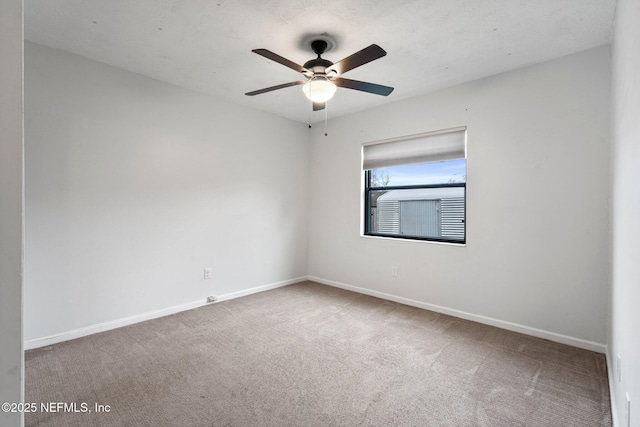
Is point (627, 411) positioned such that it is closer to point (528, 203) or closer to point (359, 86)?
point (528, 203)

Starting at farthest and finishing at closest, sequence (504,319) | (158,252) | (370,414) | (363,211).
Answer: (363,211) < (158,252) < (504,319) < (370,414)

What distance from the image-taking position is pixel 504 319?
9.75ft

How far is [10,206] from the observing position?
2.92 ft

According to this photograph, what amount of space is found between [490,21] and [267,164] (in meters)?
2.99

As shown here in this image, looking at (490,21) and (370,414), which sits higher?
(490,21)

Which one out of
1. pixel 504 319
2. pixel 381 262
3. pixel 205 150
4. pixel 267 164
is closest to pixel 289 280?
pixel 381 262

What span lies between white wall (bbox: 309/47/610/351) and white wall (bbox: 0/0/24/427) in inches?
134

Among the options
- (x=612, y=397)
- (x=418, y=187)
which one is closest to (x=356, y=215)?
A: (x=418, y=187)

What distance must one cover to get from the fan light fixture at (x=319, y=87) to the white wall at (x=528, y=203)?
65.9 inches

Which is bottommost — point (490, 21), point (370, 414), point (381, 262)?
point (370, 414)

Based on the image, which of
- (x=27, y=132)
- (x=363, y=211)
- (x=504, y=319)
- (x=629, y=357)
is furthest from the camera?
(x=363, y=211)

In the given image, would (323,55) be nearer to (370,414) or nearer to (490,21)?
(490,21)

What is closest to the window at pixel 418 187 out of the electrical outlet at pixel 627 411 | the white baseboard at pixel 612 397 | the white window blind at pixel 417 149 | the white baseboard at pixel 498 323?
the white window blind at pixel 417 149

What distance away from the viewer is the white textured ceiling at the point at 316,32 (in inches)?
79.4
